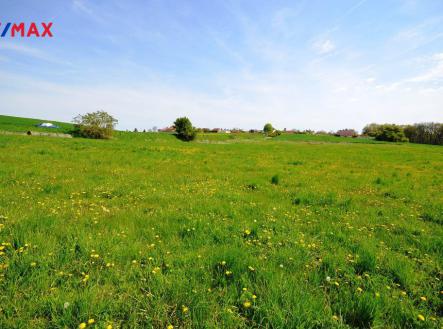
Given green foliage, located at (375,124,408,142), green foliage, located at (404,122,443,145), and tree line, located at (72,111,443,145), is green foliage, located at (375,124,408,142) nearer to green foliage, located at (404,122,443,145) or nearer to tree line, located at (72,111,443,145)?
tree line, located at (72,111,443,145)

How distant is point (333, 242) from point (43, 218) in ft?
22.0

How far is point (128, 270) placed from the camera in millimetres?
3537

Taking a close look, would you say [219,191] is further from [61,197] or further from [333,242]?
[61,197]

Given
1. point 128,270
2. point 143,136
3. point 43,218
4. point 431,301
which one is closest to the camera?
point 431,301

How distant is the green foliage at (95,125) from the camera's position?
53.2m

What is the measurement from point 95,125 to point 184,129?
27917 millimetres

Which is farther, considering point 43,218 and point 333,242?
point 43,218

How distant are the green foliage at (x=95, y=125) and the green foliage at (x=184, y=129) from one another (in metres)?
24.5

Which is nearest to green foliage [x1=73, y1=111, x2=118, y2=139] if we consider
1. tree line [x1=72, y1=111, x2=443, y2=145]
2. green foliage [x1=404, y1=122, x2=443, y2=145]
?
tree line [x1=72, y1=111, x2=443, y2=145]

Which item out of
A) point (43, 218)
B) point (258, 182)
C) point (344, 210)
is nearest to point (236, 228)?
point (344, 210)

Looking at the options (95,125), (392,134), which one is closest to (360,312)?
(95,125)

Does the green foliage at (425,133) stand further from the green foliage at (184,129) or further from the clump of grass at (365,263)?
the clump of grass at (365,263)

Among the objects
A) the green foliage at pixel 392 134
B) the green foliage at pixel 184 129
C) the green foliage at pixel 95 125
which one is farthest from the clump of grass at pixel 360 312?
the green foliage at pixel 392 134

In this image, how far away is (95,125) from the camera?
5306 centimetres
